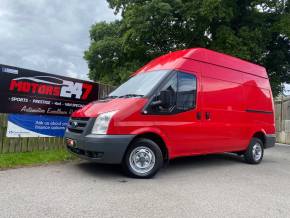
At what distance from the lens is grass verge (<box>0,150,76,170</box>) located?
725cm

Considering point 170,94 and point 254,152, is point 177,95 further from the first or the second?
point 254,152

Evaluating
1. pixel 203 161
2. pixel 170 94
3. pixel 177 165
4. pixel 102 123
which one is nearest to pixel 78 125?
pixel 102 123

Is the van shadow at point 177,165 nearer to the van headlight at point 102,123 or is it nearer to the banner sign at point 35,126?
the van headlight at point 102,123

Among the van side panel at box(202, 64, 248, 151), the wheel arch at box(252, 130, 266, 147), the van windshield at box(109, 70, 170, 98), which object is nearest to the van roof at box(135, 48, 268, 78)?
the van side panel at box(202, 64, 248, 151)

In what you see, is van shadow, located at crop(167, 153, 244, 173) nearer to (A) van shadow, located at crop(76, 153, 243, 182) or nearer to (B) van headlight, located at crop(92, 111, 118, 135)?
(A) van shadow, located at crop(76, 153, 243, 182)

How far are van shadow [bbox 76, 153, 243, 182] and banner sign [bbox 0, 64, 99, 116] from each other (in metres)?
1.91

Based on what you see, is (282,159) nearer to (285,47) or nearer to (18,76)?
(18,76)

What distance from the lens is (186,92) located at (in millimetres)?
7223

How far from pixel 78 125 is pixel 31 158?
6.22 ft

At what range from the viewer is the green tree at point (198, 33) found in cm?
1903

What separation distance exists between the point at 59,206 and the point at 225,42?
1670 centimetres

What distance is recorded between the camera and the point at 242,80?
8836 millimetres

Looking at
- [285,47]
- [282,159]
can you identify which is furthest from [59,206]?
[285,47]

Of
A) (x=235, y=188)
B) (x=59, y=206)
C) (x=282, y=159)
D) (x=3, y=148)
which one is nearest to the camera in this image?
(x=59, y=206)
